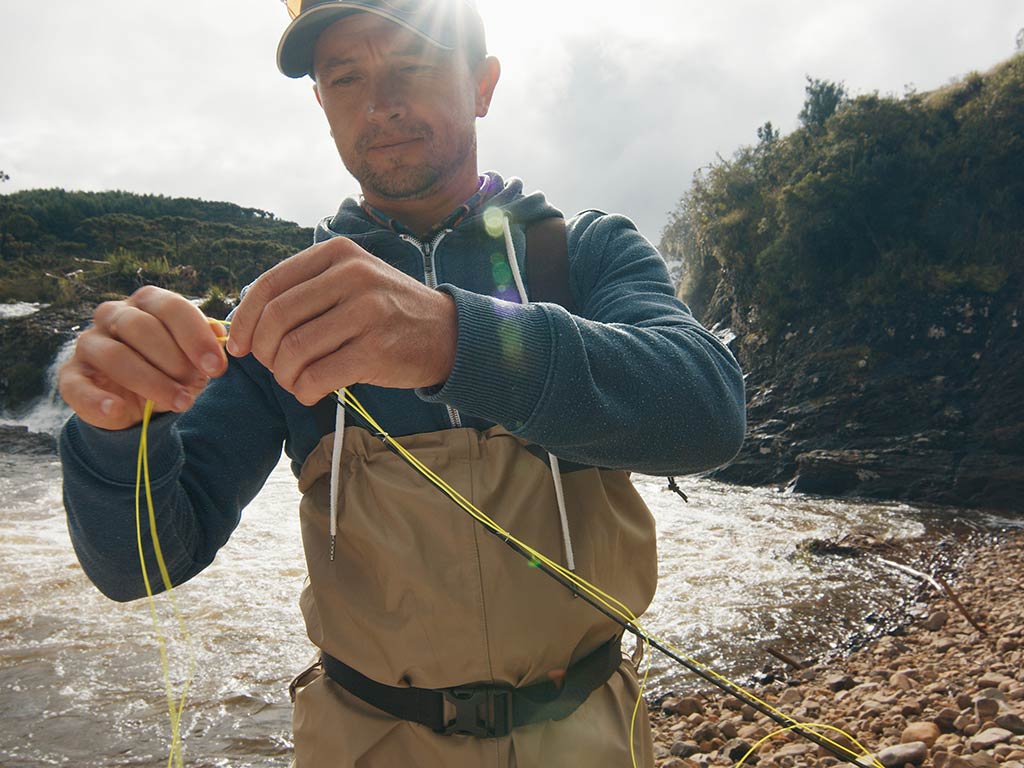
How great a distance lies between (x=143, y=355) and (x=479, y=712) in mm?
1010

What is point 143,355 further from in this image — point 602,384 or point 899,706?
point 899,706

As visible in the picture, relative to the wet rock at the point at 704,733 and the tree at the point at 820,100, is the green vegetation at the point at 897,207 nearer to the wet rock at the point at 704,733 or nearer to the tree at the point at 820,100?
the tree at the point at 820,100

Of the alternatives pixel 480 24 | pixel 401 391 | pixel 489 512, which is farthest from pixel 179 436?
pixel 480 24

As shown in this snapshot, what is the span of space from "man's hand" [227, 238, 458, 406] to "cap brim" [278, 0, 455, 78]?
1126mm

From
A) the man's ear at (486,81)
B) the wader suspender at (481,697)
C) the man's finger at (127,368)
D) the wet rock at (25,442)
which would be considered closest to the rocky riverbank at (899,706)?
the wader suspender at (481,697)

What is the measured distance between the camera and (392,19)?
1879 mm

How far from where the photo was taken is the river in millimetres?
4371

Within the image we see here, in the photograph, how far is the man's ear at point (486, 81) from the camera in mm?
2191

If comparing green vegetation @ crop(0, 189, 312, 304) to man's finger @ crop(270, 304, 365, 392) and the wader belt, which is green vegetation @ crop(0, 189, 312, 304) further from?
man's finger @ crop(270, 304, 365, 392)

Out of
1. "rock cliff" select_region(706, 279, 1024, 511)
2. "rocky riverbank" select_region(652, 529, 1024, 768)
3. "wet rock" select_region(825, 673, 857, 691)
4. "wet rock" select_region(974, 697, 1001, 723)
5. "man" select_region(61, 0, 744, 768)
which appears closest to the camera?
"man" select_region(61, 0, 744, 768)

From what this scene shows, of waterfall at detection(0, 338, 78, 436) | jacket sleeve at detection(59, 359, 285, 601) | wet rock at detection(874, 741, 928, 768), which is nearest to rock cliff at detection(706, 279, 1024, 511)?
wet rock at detection(874, 741, 928, 768)

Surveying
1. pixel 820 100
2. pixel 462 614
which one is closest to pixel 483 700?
pixel 462 614

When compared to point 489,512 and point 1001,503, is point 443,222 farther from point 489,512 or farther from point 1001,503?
point 1001,503

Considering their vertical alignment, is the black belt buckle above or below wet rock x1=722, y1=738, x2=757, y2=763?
above
